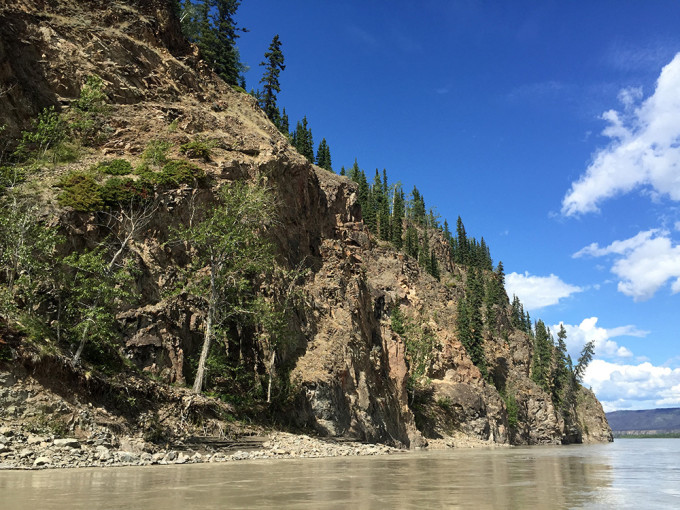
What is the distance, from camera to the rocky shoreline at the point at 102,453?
16.1m

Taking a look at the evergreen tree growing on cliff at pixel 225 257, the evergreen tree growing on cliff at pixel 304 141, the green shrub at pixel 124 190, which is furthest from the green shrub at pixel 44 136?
the evergreen tree growing on cliff at pixel 304 141

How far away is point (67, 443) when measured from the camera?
1781 centimetres

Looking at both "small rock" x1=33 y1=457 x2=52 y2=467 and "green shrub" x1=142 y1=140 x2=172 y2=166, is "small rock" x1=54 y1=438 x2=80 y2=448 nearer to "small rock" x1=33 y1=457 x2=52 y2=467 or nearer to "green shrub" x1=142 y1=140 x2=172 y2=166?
"small rock" x1=33 y1=457 x2=52 y2=467

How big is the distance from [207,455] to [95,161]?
22.8 meters

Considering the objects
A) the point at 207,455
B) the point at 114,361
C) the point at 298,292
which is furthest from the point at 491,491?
the point at 298,292

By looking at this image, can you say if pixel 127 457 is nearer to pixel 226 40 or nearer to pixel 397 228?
pixel 226 40

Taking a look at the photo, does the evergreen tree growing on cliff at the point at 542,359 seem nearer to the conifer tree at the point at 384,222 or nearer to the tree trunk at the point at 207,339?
the conifer tree at the point at 384,222

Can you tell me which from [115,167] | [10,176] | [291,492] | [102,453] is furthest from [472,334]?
[291,492]

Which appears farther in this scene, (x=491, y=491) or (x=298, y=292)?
(x=298, y=292)

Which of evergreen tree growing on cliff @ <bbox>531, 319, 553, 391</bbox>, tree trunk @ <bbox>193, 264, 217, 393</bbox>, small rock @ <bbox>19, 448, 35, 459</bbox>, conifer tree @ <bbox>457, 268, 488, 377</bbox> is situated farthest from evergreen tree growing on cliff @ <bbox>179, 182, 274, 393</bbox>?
evergreen tree growing on cliff @ <bbox>531, 319, 553, 391</bbox>

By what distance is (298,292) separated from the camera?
40.5 meters

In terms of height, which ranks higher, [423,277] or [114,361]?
[423,277]

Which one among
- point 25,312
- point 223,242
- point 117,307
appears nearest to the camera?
point 25,312

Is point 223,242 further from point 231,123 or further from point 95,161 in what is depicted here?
point 231,123
